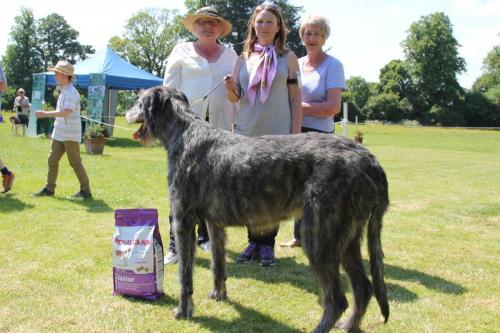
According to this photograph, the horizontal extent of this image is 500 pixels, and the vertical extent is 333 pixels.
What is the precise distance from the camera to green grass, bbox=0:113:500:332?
3.95 meters

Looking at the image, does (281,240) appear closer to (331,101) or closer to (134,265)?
(331,101)

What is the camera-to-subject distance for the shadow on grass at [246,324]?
3848 mm

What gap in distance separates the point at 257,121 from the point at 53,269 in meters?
2.67

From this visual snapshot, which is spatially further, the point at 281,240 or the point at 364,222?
the point at 281,240

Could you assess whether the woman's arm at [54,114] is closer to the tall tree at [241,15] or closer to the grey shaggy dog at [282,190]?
the grey shaggy dog at [282,190]

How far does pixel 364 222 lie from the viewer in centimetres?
353

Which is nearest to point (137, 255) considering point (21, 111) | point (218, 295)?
point (218, 295)

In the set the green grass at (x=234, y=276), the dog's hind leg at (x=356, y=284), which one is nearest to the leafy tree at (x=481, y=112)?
the green grass at (x=234, y=276)

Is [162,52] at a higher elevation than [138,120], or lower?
higher

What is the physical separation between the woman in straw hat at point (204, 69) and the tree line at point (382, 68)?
47.7m

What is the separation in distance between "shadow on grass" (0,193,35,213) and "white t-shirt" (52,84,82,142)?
1259 millimetres

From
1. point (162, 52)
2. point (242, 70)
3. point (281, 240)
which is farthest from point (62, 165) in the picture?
point (162, 52)

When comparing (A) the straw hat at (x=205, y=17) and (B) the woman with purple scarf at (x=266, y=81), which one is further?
(A) the straw hat at (x=205, y=17)

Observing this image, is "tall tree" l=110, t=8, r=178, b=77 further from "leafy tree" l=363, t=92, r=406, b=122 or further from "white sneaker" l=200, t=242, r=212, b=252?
"white sneaker" l=200, t=242, r=212, b=252
